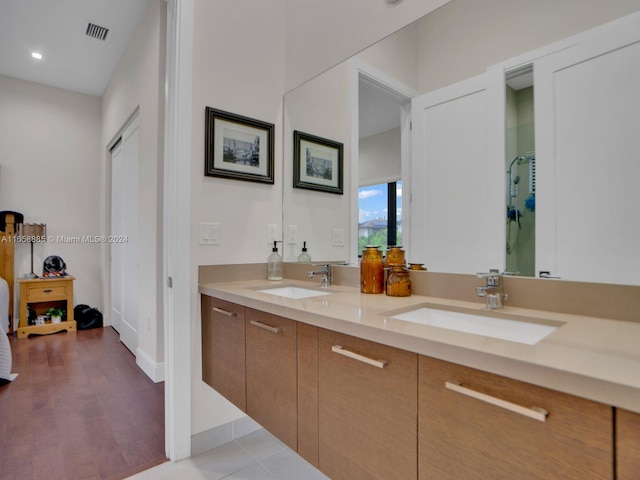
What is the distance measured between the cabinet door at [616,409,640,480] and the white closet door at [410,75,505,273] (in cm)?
73

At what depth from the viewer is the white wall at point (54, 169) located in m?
4.14

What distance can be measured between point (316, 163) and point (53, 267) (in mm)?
3988

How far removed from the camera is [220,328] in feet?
5.39

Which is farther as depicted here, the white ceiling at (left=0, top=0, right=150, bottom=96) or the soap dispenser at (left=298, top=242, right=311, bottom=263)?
the white ceiling at (left=0, top=0, right=150, bottom=96)

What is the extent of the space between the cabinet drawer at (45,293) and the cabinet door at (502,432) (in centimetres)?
461

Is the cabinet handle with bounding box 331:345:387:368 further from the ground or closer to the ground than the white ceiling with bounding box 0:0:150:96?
closer to the ground

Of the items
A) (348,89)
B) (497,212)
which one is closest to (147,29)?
(348,89)

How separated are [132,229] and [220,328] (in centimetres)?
231

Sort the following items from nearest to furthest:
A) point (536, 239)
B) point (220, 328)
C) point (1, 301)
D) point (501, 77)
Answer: point (536, 239)
point (501, 77)
point (220, 328)
point (1, 301)

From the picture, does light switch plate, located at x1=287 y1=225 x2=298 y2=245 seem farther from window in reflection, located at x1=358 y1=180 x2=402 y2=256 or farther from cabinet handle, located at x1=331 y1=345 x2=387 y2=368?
cabinet handle, located at x1=331 y1=345 x2=387 y2=368

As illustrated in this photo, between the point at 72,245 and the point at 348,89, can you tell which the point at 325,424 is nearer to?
the point at 348,89

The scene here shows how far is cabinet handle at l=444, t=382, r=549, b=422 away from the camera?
0.63m

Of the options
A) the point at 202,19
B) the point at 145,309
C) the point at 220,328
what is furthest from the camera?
the point at 145,309

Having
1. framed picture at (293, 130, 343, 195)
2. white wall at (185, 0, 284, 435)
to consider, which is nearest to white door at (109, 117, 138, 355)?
white wall at (185, 0, 284, 435)
